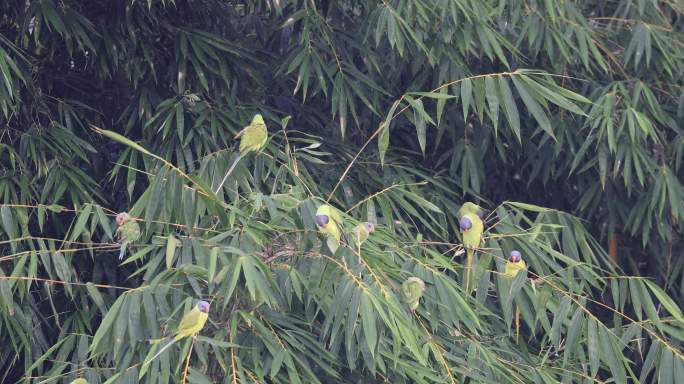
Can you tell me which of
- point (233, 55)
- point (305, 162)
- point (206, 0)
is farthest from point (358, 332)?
point (206, 0)

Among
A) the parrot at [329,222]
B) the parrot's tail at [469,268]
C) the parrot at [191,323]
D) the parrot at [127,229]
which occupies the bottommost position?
the parrot's tail at [469,268]

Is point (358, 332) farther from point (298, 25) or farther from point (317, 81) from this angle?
point (298, 25)

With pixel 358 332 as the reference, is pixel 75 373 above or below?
below

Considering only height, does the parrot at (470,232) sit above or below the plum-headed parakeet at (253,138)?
below

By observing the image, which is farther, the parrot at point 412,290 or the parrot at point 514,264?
the parrot at point 514,264

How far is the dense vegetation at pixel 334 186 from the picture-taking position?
242cm

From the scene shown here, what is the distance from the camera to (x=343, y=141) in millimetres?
3646

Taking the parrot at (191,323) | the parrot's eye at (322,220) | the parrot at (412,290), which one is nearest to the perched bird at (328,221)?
the parrot's eye at (322,220)

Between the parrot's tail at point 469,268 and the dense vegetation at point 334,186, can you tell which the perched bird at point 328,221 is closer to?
the dense vegetation at point 334,186

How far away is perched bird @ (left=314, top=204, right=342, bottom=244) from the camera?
239cm

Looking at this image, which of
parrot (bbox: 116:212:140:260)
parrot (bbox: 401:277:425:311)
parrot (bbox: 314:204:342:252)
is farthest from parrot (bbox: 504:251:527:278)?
parrot (bbox: 116:212:140:260)

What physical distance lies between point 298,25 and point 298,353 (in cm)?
152

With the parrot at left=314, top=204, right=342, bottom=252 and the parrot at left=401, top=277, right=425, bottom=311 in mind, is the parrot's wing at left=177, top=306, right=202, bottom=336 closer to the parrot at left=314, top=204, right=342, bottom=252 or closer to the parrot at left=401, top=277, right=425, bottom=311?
the parrot at left=314, top=204, right=342, bottom=252

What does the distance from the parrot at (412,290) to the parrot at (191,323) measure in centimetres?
49
